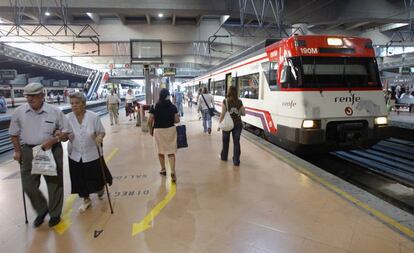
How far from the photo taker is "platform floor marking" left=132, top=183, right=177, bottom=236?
3.60 metres

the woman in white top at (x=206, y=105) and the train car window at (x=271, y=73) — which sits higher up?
the train car window at (x=271, y=73)

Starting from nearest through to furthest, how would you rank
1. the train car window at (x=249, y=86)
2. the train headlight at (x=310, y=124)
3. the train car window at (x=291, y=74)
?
1. the train headlight at (x=310, y=124)
2. the train car window at (x=291, y=74)
3. the train car window at (x=249, y=86)

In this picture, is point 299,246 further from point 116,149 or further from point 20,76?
point 20,76

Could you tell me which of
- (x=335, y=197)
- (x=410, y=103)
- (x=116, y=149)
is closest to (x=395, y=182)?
(x=335, y=197)

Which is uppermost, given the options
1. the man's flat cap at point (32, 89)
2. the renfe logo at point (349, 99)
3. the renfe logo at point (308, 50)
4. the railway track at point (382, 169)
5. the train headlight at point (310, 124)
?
the renfe logo at point (308, 50)

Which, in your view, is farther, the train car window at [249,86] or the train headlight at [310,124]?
the train car window at [249,86]

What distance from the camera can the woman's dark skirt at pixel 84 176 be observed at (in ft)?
13.2

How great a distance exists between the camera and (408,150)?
9.05m

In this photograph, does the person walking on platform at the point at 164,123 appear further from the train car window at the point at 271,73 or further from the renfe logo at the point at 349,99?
the renfe logo at the point at 349,99

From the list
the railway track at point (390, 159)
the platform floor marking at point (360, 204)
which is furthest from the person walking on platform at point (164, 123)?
the railway track at point (390, 159)

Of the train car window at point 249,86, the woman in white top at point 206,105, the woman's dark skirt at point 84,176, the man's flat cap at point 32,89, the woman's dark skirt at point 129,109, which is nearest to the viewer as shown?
the man's flat cap at point 32,89

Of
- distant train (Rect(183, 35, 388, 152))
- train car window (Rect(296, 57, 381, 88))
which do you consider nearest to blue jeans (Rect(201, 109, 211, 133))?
distant train (Rect(183, 35, 388, 152))

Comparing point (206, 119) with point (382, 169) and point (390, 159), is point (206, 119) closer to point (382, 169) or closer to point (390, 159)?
point (382, 169)

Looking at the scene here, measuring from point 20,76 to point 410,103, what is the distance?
31581 mm
